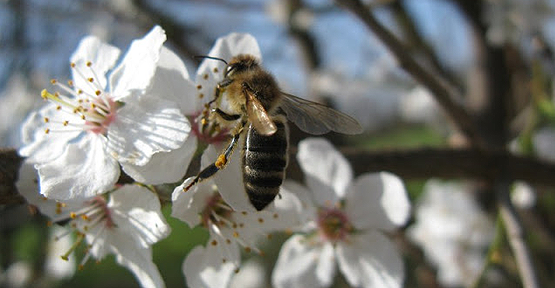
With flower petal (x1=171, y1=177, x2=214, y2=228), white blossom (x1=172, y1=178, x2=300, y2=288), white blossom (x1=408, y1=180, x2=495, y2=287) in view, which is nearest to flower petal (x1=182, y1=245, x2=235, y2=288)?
white blossom (x1=172, y1=178, x2=300, y2=288)

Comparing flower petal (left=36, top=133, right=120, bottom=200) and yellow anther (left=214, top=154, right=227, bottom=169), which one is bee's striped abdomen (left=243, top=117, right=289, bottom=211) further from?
flower petal (left=36, top=133, right=120, bottom=200)

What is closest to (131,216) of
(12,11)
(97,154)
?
(97,154)

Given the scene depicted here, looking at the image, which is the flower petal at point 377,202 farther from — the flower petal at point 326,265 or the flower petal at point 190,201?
the flower petal at point 190,201

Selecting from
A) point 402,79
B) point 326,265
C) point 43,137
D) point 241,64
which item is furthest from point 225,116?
point 402,79

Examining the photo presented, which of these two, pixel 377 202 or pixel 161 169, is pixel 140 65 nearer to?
pixel 161 169

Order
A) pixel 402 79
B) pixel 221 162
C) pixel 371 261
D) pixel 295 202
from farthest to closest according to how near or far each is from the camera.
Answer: pixel 402 79 < pixel 371 261 < pixel 295 202 < pixel 221 162

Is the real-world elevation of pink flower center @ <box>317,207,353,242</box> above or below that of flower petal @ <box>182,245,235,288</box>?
above

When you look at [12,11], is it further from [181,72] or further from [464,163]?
[464,163]
